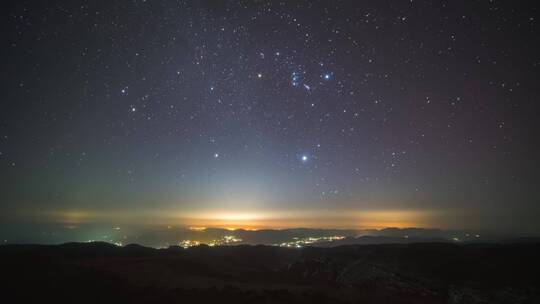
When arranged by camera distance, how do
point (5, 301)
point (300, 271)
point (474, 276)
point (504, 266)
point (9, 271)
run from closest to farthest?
point (5, 301), point (9, 271), point (474, 276), point (504, 266), point (300, 271)

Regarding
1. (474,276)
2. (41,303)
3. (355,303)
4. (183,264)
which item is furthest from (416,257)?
(41,303)

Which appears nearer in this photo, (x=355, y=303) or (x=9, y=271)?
(x=355, y=303)

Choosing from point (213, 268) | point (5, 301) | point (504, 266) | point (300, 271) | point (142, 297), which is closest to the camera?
point (5, 301)

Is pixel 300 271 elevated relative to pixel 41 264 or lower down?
lower down

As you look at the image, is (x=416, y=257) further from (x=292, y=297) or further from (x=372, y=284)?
(x=292, y=297)

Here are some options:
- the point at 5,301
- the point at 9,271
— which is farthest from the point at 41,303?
the point at 9,271

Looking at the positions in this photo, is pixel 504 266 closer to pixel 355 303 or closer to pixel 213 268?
pixel 355 303
